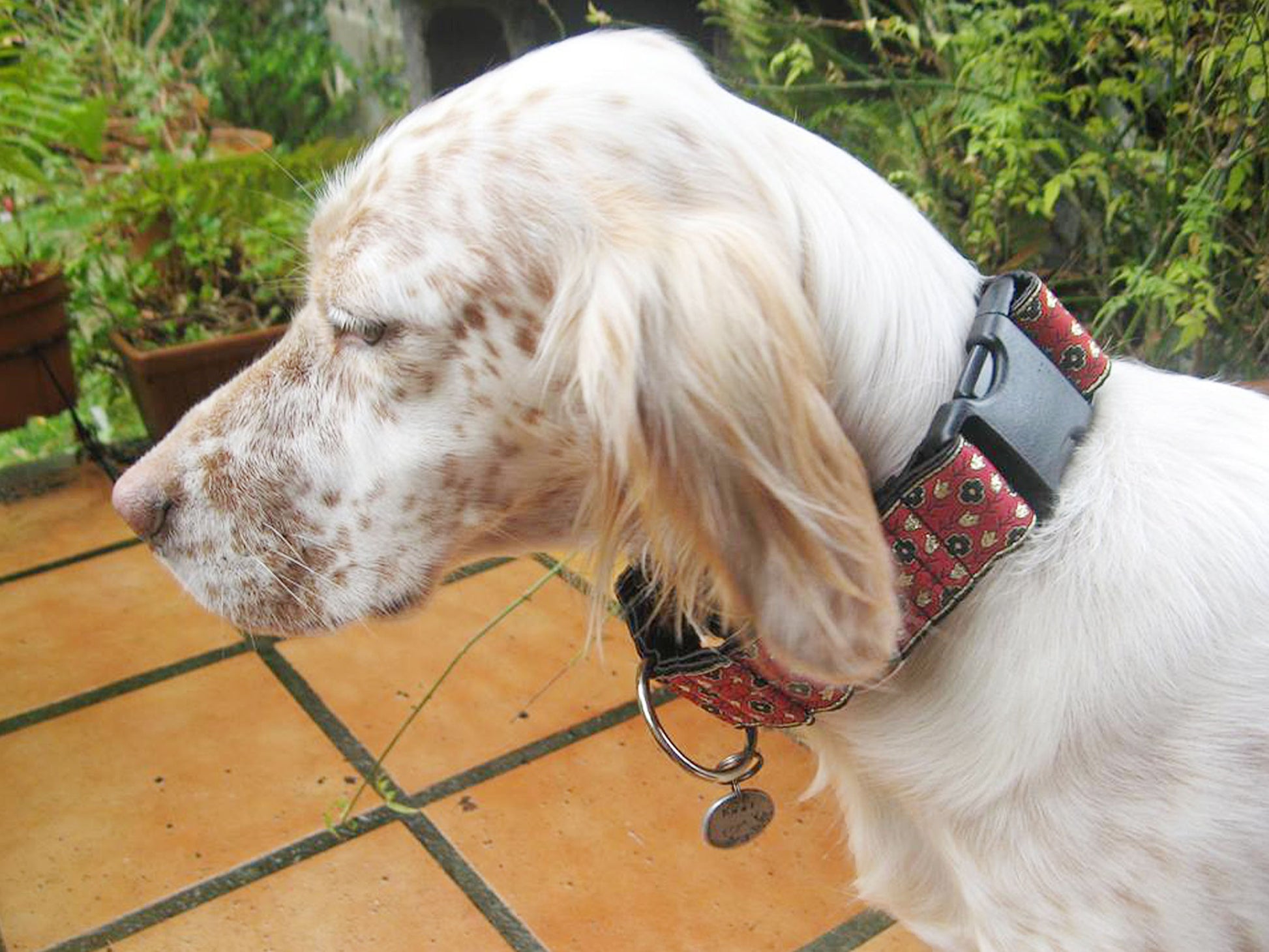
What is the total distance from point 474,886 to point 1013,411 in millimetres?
1225

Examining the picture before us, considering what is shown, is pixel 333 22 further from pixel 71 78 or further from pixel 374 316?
pixel 374 316

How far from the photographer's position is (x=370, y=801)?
2.09 metres

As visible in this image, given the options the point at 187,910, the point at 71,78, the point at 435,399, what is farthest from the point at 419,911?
the point at 71,78

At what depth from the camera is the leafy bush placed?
2.11 meters

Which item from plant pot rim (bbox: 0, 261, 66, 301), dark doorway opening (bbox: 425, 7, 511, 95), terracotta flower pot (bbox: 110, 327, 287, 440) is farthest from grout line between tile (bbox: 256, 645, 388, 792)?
Answer: dark doorway opening (bbox: 425, 7, 511, 95)

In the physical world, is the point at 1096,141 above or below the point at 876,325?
below

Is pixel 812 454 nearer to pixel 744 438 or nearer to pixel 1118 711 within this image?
pixel 744 438

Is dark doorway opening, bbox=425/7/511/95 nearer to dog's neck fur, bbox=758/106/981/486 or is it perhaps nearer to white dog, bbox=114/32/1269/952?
white dog, bbox=114/32/1269/952

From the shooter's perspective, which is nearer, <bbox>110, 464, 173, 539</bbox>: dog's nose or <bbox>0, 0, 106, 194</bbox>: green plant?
<bbox>110, 464, 173, 539</bbox>: dog's nose

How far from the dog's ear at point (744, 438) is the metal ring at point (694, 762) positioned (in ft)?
0.89

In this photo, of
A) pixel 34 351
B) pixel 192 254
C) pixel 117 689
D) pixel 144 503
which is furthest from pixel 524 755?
pixel 192 254

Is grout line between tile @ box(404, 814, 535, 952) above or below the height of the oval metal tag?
below

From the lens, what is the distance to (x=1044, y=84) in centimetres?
245

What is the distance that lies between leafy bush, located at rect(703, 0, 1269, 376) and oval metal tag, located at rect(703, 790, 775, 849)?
41.4 inches
